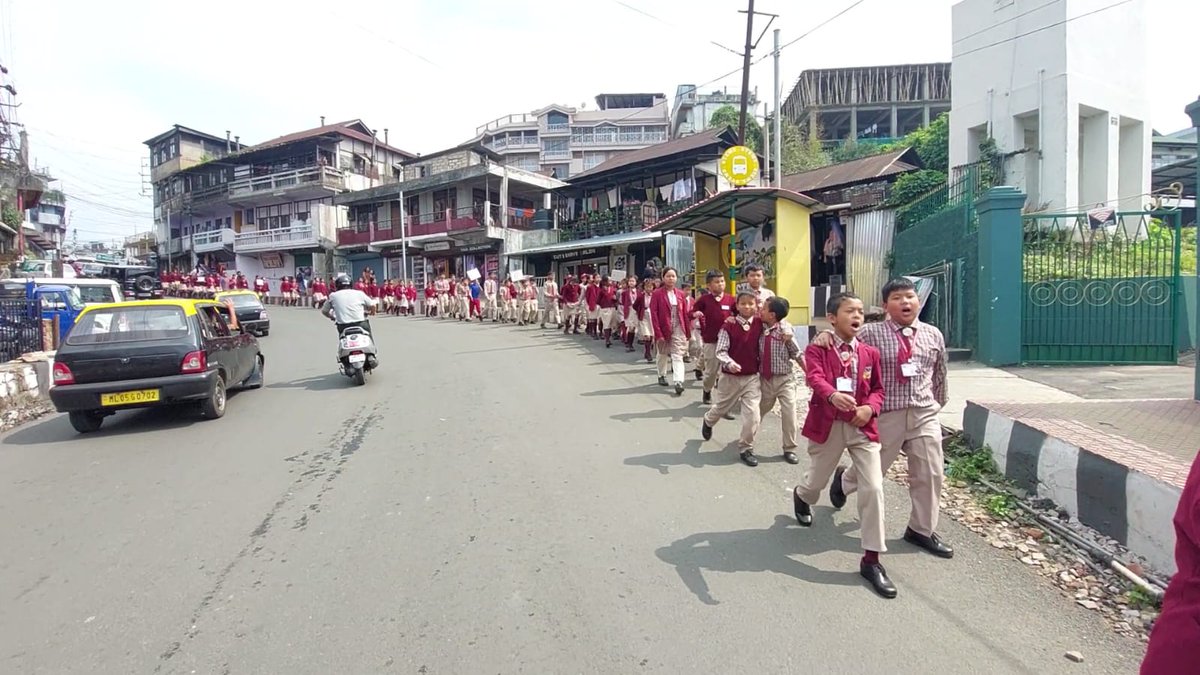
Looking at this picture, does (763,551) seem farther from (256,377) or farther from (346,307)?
(256,377)

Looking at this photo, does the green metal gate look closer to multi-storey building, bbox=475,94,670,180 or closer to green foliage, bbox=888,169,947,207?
green foliage, bbox=888,169,947,207

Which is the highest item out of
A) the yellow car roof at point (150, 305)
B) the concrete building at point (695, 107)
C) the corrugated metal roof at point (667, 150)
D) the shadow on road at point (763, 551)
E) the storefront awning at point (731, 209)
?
the concrete building at point (695, 107)

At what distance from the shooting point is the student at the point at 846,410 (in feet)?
12.5

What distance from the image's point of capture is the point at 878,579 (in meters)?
3.53

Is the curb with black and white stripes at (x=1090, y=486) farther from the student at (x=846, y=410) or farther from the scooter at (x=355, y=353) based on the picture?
the scooter at (x=355, y=353)

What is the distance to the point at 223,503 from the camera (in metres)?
5.04

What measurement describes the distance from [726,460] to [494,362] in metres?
7.27

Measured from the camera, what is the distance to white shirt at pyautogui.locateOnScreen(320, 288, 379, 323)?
1030 centimetres

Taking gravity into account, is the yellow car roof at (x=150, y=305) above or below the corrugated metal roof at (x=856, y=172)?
below

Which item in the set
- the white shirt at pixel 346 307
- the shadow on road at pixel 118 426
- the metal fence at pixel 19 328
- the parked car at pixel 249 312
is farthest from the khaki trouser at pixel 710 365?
the parked car at pixel 249 312

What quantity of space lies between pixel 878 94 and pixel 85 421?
39.8 metres

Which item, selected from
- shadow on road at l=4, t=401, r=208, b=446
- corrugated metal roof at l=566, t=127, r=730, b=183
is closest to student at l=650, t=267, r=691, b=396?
shadow on road at l=4, t=401, r=208, b=446

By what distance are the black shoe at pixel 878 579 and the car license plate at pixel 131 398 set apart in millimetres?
7333

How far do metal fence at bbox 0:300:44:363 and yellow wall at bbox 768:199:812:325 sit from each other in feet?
39.4
